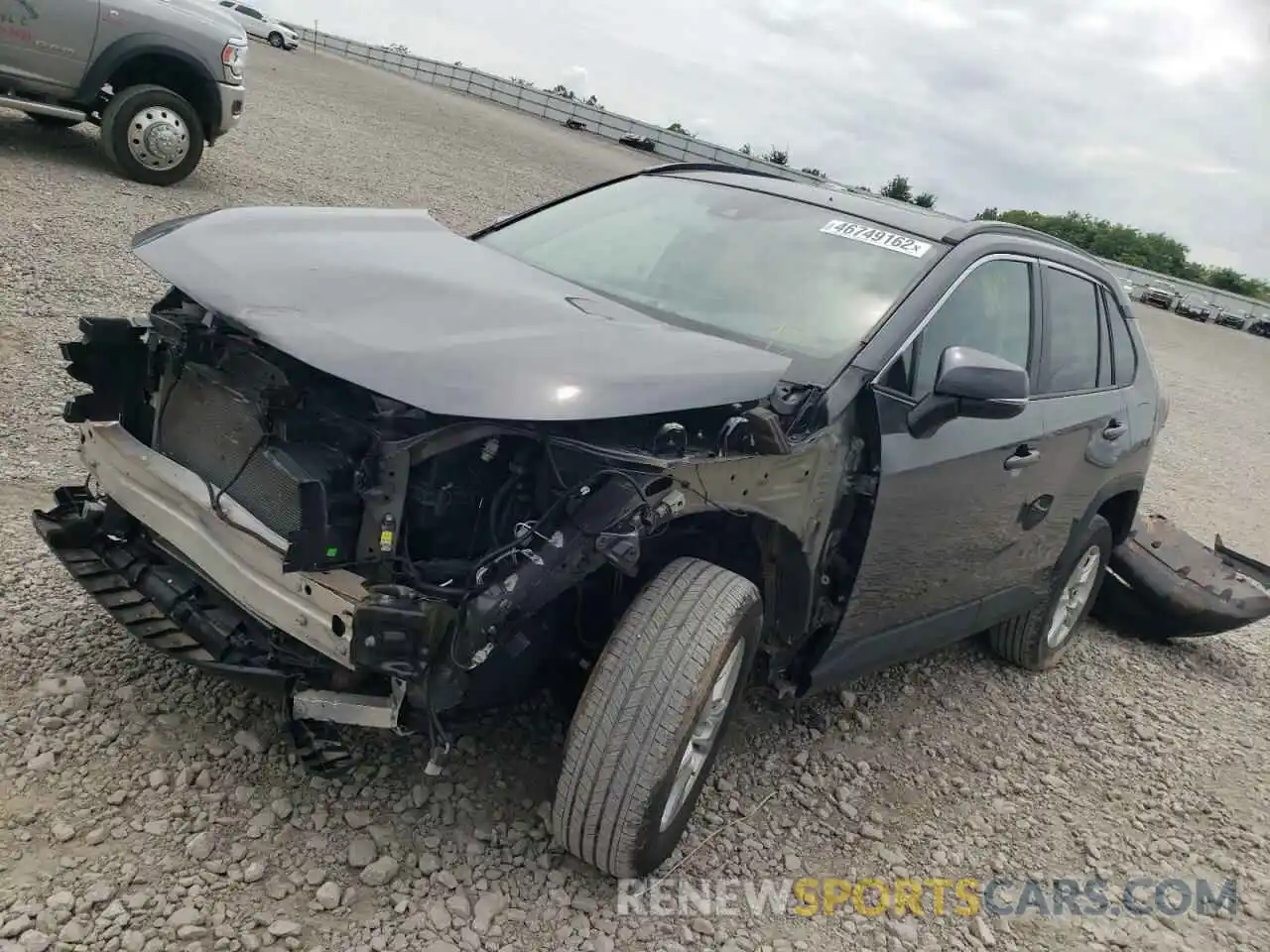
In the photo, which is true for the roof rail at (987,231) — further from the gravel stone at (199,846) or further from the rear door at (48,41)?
the rear door at (48,41)

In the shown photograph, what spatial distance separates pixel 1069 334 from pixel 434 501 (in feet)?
9.71

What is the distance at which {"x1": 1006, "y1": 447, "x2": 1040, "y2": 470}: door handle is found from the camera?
3756mm

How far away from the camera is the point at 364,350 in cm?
241

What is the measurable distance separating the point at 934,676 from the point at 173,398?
3268mm

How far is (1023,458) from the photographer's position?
150 inches

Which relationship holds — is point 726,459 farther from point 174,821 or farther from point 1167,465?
point 1167,465

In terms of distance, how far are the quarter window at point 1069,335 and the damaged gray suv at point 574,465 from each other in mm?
126

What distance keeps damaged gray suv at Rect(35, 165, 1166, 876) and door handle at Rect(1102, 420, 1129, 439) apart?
0.54m

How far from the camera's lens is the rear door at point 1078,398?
13.5ft

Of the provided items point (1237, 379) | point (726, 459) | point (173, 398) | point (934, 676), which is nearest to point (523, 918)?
point (726, 459)

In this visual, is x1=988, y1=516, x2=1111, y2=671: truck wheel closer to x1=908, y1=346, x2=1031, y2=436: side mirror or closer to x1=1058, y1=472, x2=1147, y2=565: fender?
x1=1058, y1=472, x2=1147, y2=565: fender

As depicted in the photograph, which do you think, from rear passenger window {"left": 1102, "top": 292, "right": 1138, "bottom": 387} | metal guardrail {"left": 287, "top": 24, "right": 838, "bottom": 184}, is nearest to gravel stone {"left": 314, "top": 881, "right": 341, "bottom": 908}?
rear passenger window {"left": 1102, "top": 292, "right": 1138, "bottom": 387}


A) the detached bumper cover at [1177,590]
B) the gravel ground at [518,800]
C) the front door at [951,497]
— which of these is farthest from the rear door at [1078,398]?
the detached bumper cover at [1177,590]

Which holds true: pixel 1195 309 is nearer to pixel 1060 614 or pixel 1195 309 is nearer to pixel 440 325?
pixel 1060 614
